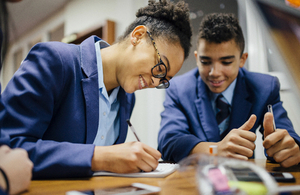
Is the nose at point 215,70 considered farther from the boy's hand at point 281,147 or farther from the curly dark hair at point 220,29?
the boy's hand at point 281,147

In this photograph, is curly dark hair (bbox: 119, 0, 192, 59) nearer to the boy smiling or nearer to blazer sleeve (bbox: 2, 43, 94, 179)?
the boy smiling

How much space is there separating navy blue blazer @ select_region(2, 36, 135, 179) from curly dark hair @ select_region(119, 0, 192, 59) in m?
0.26

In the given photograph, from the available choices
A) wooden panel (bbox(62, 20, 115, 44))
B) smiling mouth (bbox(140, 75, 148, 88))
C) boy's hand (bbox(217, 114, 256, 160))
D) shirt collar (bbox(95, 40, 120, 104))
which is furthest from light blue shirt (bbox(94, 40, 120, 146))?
wooden panel (bbox(62, 20, 115, 44))

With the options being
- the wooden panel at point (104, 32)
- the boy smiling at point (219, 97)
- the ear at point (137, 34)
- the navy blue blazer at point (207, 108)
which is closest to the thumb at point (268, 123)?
the boy smiling at point (219, 97)

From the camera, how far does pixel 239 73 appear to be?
133 cm

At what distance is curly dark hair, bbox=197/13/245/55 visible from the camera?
1.17 meters

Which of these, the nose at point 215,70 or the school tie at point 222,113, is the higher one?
the nose at point 215,70

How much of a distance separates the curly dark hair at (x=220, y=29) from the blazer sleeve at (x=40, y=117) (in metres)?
0.81

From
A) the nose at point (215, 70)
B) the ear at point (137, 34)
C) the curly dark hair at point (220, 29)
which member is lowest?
the nose at point (215, 70)

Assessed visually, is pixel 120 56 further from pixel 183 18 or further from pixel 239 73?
pixel 239 73

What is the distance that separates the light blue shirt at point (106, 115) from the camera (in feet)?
2.90

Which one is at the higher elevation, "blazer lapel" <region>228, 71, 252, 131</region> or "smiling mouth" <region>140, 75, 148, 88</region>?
"smiling mouth" <region>140, 75, 148, 88</region>

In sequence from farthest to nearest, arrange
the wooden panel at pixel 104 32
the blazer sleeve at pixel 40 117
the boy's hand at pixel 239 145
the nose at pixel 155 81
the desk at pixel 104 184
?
the wooden panel at pixel 104 32, the nose at pixel 155 81, the boy's hand at pixel 239 145, the blazer sleeve at pixel 40 117, the desk at pixel 104 184

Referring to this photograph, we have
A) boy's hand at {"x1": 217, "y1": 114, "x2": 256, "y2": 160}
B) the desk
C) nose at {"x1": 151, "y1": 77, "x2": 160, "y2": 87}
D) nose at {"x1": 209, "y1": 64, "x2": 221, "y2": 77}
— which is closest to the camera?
the desk
